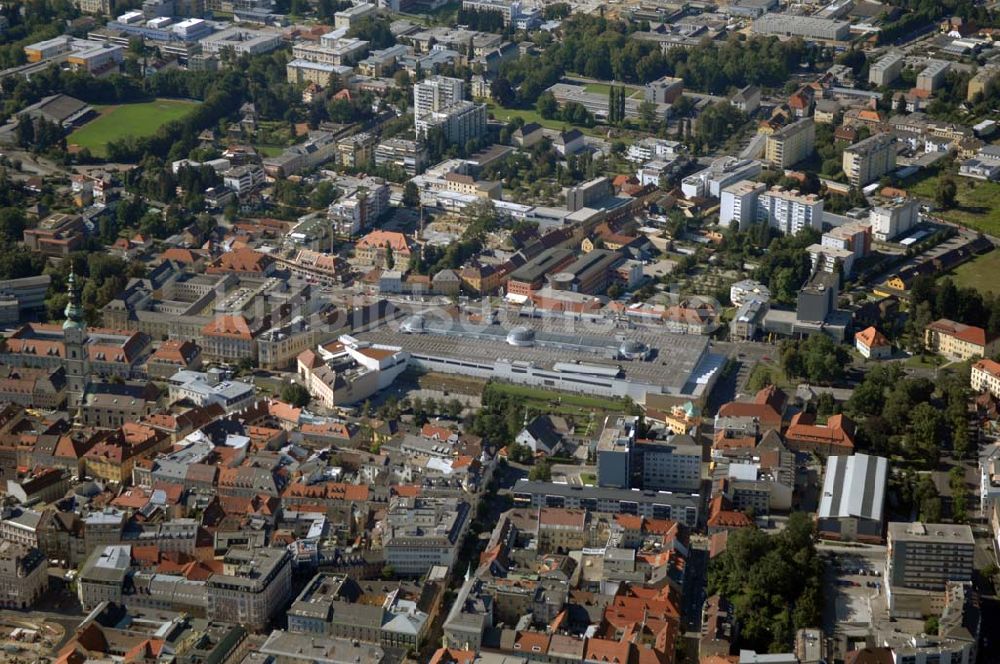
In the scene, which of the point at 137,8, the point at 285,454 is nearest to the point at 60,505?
the point at 285,454

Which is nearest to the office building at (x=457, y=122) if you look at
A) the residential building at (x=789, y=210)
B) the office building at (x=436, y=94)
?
the office building at (x=436, y=94)

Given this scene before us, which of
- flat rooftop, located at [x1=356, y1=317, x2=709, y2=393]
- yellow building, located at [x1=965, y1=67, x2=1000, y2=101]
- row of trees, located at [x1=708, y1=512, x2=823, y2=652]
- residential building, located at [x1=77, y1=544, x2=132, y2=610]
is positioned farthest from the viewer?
yellow building, located at [x1=965, y1=67, x2=1000, y2=101]

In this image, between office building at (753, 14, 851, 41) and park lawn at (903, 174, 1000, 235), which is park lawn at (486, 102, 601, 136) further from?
office building at (753, 14, 851, 41)

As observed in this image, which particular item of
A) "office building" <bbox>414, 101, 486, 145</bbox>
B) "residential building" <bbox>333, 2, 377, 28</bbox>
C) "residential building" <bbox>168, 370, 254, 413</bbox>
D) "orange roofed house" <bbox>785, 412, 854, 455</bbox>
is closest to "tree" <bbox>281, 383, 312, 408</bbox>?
"residential building" <bbox>168, 370, 254, 413</bbox>

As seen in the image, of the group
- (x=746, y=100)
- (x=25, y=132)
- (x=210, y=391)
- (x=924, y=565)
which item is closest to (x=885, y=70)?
(x=746, y=100)

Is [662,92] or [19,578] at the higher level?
[662,92]

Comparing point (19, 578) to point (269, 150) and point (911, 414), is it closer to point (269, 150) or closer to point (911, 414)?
point (911, 414)
